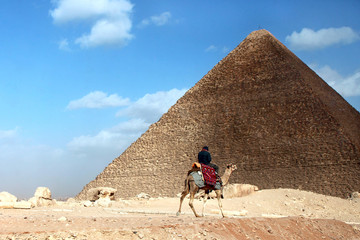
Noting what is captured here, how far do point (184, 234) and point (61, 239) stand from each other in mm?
1675

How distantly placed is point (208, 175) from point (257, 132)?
1293 inches

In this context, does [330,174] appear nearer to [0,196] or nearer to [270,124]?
[270,124]

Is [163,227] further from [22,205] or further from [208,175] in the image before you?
[22,205]

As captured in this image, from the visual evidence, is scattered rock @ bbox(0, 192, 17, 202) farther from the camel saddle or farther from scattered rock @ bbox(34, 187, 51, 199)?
the camel saddle

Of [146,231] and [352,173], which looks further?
[352,173]

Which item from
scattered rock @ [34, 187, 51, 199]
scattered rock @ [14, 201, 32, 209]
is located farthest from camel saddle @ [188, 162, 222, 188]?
scattered rock @ [34, 187, 51, 199]

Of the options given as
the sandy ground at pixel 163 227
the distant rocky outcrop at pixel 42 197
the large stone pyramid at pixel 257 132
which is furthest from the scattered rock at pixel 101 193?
the large stone pyramid at pixel 257 132

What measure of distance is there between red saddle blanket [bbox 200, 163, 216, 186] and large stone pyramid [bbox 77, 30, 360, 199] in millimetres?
26238

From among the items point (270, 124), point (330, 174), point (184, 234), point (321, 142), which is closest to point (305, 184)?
point (330, 174)

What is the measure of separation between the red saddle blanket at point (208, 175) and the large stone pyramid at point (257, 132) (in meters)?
26.2

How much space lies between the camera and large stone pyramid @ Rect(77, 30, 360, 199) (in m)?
36.5

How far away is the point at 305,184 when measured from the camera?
3491cm

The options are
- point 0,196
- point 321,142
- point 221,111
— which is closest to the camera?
point 0,196

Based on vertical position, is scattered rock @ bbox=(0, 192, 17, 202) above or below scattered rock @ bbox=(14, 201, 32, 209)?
above
